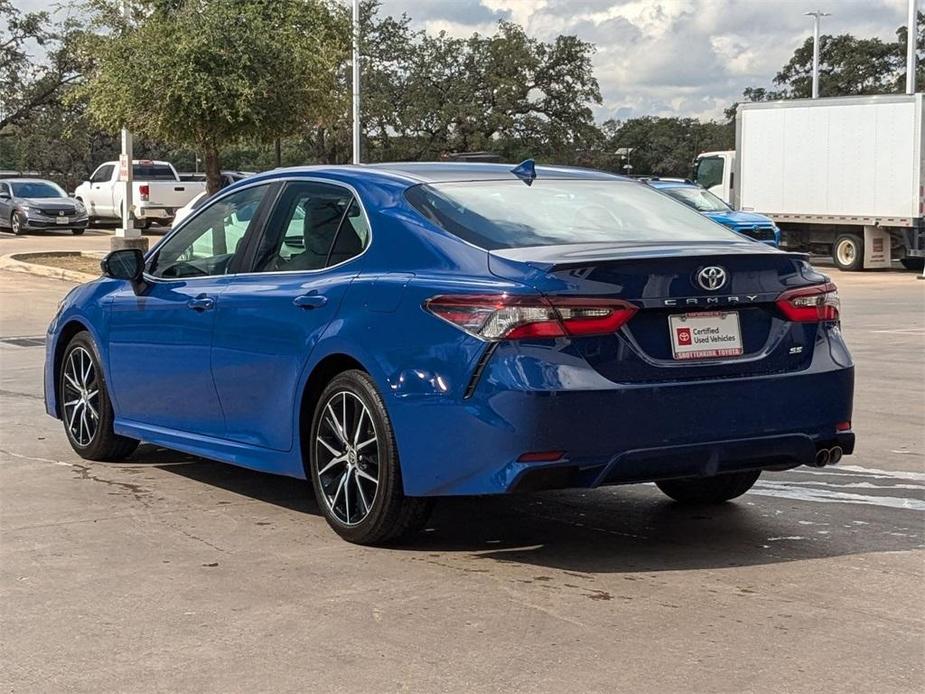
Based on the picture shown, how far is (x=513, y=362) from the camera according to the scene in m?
5.59

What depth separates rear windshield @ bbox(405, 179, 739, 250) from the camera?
6.16 meters

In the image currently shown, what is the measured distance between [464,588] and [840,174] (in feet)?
91.8

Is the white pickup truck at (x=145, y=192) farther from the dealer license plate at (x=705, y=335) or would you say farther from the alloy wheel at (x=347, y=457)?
the dealer license plate at (x=705, y=335)

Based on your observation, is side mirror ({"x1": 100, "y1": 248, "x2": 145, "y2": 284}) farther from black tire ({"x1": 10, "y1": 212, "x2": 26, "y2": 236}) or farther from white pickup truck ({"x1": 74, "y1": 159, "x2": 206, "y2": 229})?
black tire ({"x1": 10, "y1": 212, "x2": 26, "y2": 236})

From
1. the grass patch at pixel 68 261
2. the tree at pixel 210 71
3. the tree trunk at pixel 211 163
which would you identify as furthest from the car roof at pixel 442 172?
the tree trunk at pixel 211 163

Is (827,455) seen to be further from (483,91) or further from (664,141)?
(664,141)

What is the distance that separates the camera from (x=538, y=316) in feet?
18.4

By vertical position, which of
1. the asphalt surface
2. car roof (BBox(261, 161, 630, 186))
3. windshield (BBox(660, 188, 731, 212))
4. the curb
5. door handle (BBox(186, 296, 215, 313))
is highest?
windshield (BBox(660, 188, 731, 212))

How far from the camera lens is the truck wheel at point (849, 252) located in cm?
3177

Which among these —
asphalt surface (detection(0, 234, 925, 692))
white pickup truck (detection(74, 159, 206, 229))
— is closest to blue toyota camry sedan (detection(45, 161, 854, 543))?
asphalt surface (detection(0, 234, 925, 692))

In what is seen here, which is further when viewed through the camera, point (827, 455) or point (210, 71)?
point (210, 71)

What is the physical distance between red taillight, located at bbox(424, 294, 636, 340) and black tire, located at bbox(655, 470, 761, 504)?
1.69m

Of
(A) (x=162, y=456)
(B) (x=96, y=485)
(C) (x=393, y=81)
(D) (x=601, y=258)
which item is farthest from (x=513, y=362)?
(C) (x=393, y=81)

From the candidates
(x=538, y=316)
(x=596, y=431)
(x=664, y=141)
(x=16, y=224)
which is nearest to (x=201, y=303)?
(x=538, y=316)
